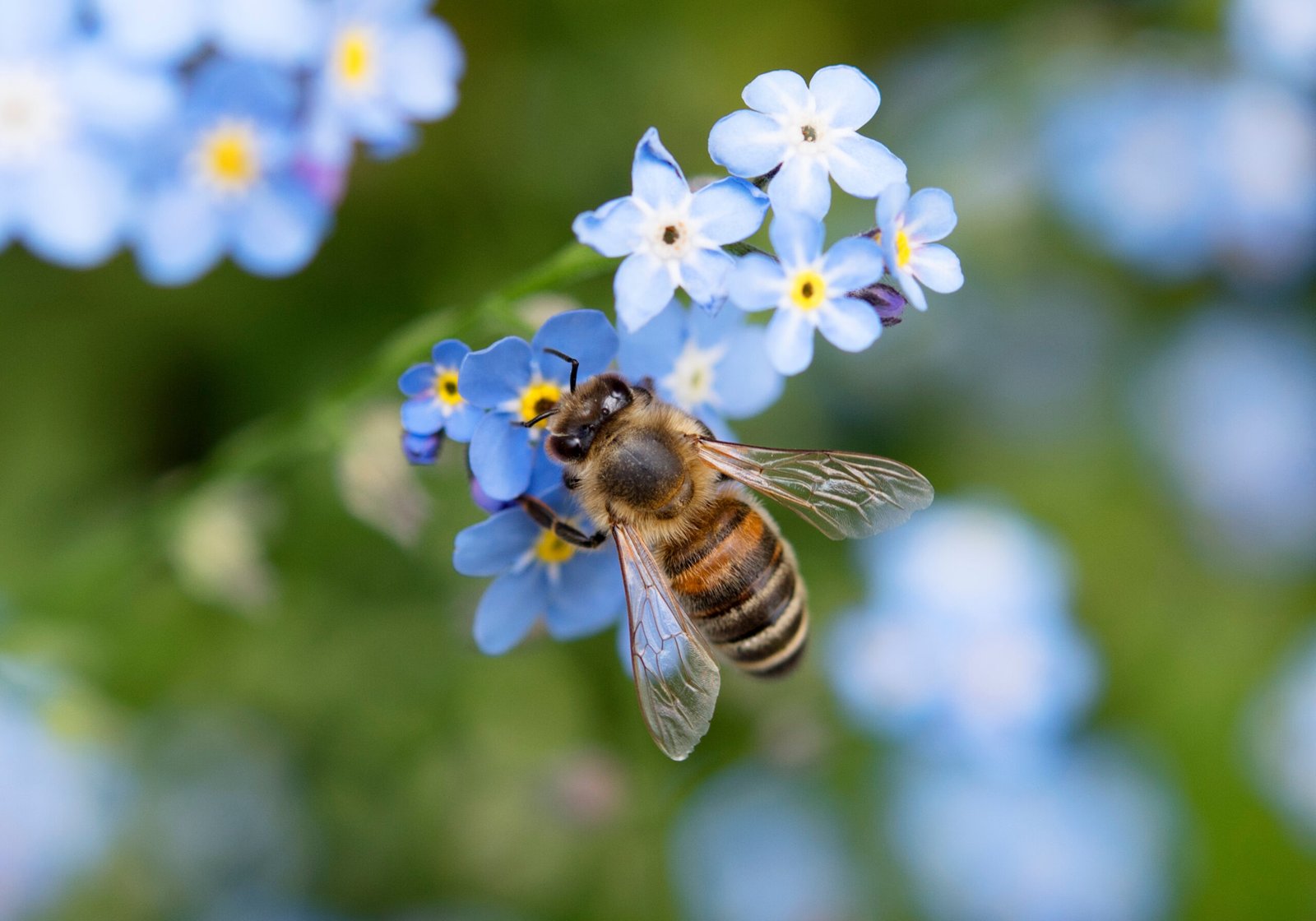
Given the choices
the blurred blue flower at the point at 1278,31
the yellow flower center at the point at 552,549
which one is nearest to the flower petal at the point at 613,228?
the yellow flower center at the point at 552,549

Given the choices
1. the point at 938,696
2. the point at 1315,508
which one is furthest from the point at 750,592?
the point at 1315,508

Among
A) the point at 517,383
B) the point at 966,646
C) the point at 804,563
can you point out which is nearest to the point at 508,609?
the point at 517,383

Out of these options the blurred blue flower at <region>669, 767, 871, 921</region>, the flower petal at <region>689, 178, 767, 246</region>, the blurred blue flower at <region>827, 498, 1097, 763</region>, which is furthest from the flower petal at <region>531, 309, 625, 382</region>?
the blurred blue flower at <region>669, 767, 871, 921</region>

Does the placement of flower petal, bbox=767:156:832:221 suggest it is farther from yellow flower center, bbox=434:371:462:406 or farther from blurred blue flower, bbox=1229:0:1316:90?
blurred blue flower, bbox=1229:0:1316:90

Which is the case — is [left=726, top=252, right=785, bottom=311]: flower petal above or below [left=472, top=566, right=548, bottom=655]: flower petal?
above

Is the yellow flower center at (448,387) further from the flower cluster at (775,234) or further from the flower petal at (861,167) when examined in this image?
the flower petal at (861,167)

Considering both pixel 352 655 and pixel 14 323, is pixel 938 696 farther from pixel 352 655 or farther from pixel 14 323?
pixel 14 323
